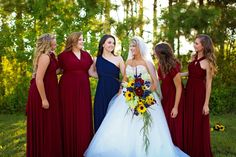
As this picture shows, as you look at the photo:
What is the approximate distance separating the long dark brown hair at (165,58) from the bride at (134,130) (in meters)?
0.17

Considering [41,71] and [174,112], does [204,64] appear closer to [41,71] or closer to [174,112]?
[174,112]

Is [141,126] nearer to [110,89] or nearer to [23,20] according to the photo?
[110,89]

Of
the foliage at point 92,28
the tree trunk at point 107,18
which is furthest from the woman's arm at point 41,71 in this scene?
the tree trunk at point 107,18

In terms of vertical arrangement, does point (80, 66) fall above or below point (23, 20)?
below

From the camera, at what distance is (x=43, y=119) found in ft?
23.7

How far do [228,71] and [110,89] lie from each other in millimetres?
8256

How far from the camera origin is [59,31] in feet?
44.9

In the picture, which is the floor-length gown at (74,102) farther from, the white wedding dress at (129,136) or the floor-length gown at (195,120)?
the floor-length gown at (195,120)

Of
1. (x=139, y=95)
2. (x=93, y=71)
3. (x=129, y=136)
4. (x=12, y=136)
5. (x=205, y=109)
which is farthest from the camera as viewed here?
(x=12, y=136)

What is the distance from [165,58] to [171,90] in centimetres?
49

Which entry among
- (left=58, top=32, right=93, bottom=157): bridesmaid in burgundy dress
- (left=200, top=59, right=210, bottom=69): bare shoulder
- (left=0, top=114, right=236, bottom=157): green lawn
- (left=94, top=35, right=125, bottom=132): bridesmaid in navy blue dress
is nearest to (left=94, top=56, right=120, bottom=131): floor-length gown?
(left=94, top=35, right=125, bottom=132): bridesmaid in navy blue dress

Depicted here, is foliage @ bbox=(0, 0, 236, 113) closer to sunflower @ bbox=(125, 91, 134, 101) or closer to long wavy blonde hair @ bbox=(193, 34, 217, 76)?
long wavy blonde hair @ bbox=(193, 34, 217, 76)

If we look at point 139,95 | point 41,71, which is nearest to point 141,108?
point 139,95

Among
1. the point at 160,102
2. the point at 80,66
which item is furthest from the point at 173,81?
the point at 80,66
